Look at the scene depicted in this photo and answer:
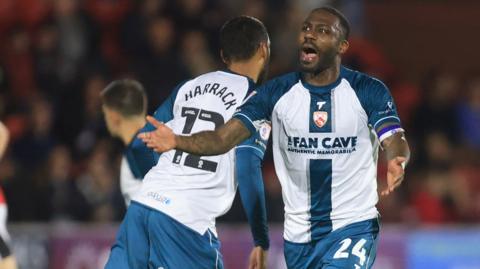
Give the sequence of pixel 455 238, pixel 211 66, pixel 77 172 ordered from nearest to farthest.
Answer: pixel 455 238, pixel 77 172, pixel 211 66

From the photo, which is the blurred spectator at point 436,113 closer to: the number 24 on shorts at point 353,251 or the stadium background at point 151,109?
the stadium background at point 151,109

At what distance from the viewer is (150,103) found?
1200cm

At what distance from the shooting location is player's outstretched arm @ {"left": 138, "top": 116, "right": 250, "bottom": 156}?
519 cm

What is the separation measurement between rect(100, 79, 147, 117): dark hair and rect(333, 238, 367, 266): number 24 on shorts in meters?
2.17

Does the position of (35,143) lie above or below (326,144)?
below

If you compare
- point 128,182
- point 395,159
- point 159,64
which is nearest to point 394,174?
point 395,159

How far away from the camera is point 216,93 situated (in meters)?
6.07

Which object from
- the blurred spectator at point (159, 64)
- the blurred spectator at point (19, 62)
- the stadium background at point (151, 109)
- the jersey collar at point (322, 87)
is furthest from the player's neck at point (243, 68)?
the blurred spectator at point (19, 62)

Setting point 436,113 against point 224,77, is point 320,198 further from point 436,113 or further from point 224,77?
point 436,113

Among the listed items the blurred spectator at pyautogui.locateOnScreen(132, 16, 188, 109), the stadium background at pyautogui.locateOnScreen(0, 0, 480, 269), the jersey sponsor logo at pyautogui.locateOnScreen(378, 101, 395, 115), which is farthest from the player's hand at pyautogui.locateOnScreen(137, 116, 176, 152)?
the blurred spectator at pyautogui.locateOnScreen(132, 16, 188, 109)

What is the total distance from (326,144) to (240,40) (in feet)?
2.92

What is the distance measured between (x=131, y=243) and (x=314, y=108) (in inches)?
48.0

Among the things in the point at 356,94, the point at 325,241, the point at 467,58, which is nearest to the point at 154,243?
the point at 325,241

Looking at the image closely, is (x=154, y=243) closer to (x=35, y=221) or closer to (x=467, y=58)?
(x=35, y=221)
